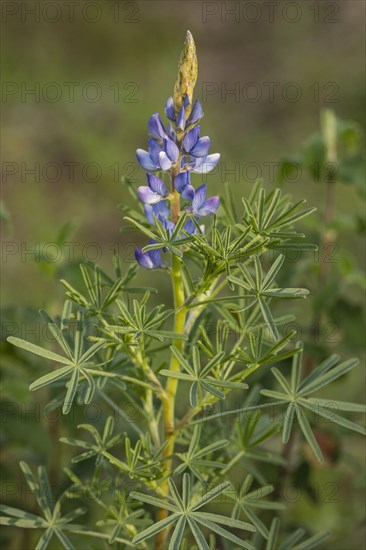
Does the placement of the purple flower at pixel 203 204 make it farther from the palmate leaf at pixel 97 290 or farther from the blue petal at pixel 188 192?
the palmate leaf at pixel 97 290

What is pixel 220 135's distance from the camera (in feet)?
18.5

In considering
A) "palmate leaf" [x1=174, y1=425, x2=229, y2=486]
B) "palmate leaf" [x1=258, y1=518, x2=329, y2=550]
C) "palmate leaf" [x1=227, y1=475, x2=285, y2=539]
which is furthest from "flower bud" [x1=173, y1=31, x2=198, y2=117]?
"palmate leaf" [x1=258, y1=518, x2=329, y2=550]

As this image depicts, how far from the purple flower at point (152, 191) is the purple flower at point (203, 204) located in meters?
0.06

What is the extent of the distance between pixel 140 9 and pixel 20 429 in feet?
18.6

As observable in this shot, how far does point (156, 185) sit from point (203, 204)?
0.34 ft

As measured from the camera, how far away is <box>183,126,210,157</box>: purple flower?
4.45ft

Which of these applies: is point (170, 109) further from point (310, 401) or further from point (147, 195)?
point (310, 401)

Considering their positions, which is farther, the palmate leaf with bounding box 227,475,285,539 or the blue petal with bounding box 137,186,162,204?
→ the palmate leaf with bounding box 227,475,285,539

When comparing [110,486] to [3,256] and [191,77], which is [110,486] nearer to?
[191,77]

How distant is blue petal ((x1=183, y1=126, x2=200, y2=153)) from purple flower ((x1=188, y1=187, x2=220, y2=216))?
83 mm

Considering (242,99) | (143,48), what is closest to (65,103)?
(143,48)

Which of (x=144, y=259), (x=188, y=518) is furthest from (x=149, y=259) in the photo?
(x=188, y=518)

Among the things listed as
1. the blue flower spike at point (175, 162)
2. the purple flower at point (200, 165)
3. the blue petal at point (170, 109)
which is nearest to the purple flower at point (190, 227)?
the blue flower spike at point (175, 162)

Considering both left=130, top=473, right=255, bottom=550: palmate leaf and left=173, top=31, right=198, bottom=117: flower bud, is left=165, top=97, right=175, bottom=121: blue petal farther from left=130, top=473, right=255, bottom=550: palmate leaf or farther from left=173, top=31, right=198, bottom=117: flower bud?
left=130, top=473, right=255, bottom=550: palmate leaf
